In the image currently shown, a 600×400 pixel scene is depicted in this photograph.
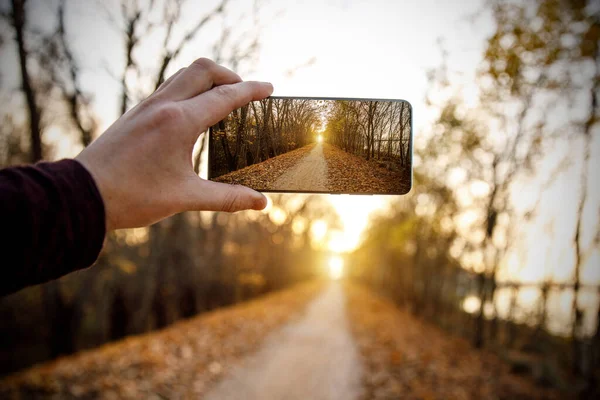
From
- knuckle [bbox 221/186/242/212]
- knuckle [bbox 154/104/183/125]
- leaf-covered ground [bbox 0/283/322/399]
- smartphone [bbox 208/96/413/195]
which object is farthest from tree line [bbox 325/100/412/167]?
leaf-covered ground [bbox 0/283/322/399]

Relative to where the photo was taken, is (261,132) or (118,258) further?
(118,258)

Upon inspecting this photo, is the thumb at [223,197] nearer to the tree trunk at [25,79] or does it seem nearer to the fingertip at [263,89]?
the fingertip at [263,89]

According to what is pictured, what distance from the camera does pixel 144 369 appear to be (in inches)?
266

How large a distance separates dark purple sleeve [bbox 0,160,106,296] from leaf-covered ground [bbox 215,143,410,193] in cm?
69

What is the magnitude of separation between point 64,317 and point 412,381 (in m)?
9.32

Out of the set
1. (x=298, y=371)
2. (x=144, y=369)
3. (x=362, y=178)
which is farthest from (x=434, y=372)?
(x=362, y=178)

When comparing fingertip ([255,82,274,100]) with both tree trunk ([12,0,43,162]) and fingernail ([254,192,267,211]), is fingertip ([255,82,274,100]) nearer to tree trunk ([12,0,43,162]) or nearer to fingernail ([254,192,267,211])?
fingernail ([254,192,267,211])

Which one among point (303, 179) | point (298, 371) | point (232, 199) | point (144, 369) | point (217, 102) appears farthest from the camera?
point (298, 371)

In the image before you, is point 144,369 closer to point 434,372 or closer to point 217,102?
point 434,372

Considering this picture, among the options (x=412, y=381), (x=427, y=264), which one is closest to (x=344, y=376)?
(x=412, y=381)

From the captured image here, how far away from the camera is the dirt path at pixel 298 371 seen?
6902 mm

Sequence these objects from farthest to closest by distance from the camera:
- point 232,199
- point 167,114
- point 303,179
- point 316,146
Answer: point 316,146, point 303,179, point 232,199, point 167,114

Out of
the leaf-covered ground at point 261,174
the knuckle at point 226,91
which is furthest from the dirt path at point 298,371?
the knuckle at point 226,91

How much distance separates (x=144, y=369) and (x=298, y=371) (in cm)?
350
